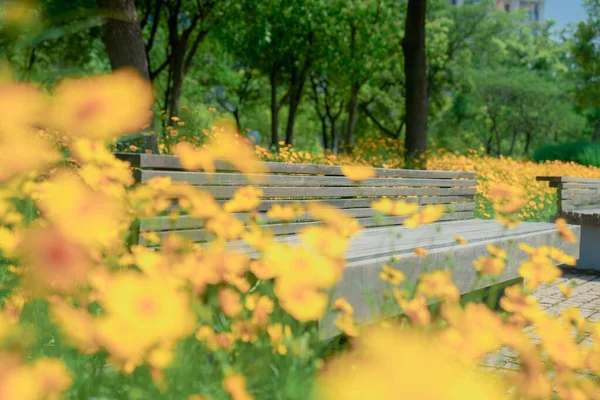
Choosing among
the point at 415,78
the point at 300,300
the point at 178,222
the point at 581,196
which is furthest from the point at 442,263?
the point at 415,78

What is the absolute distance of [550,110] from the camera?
3359cm

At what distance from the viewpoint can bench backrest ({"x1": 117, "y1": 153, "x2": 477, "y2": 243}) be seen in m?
2.99

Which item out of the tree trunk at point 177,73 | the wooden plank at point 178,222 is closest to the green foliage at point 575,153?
the tree trunk at point 177,73

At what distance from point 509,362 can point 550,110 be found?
1282 inches

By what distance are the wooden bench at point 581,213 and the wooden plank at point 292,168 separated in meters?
1.44

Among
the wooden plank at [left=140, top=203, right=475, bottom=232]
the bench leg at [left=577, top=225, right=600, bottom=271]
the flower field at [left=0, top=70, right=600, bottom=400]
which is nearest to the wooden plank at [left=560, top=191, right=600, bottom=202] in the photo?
the bench leg at [left=577, top=225, right=600, bottom=271]

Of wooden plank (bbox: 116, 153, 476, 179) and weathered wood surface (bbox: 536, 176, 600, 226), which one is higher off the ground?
wooden plank (bbox: 116, 153, 476, 179)

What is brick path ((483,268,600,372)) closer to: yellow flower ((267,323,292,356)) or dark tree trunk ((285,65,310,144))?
yellow flower ((267,323,292,356))

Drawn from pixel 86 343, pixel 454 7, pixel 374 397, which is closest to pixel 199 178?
pixel 86 343

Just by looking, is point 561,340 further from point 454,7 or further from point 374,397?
point 454,7

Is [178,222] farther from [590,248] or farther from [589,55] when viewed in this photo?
[589,55]

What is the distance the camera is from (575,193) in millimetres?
Result: 7137

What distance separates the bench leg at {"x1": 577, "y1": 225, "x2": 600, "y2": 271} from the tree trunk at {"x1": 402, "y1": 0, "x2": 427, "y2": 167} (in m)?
4.66

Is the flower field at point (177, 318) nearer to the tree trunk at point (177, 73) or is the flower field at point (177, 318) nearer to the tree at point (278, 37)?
the tree at point (278, 37)
